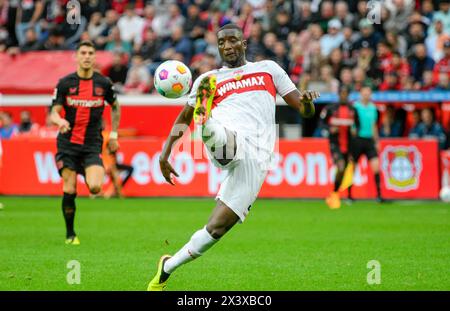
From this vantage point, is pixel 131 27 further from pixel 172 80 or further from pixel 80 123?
pixel 172 80

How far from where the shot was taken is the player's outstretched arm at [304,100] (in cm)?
867

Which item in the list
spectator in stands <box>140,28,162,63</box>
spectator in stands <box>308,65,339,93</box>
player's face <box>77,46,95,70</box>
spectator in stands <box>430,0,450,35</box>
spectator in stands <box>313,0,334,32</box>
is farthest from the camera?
spectator in stands <box>140,28,162,63</box>

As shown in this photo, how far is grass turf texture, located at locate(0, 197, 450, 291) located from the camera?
9.68 m

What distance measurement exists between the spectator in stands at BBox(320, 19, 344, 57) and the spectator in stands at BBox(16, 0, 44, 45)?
9.44 meters

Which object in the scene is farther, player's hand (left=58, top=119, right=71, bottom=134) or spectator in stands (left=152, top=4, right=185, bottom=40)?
spectator in stands (left=152, top=4, right=185, bottom=40)

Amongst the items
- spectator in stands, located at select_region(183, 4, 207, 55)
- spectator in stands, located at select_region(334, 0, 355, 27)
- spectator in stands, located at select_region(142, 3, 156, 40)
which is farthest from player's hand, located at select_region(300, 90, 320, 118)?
spectator in stands, located at select_region(142, 3, 156, 40)

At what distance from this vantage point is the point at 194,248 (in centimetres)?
870

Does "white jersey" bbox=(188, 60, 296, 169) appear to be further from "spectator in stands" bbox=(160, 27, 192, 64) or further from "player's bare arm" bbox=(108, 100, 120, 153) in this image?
"spectator in stands" bbox=(160, 27, 192, 64)

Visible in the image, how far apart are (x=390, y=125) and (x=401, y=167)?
1842mm

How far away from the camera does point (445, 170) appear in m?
21.5

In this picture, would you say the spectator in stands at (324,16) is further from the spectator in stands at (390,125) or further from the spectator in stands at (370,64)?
the spectator in stands at (390,125)

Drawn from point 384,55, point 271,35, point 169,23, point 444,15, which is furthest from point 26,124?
point 444,15
